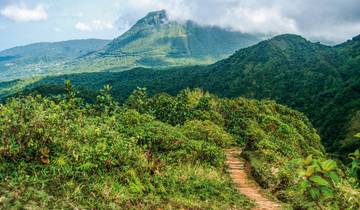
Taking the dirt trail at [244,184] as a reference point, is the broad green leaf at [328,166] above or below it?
→ above

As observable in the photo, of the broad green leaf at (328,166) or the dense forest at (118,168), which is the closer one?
the broad green leaf at (328,166)

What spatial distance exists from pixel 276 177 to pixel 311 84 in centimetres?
13555

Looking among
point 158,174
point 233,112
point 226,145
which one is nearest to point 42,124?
point 158,174

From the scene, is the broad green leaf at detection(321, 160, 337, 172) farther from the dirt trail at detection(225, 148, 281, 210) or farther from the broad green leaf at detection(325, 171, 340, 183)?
the dirt trail at detection(225, 148, 281, 210)

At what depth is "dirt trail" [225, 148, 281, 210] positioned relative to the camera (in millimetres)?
11344

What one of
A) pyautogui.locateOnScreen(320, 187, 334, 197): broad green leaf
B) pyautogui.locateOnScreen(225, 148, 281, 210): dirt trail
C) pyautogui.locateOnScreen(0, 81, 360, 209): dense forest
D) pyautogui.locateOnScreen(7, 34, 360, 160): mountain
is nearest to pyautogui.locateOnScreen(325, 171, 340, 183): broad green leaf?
pyautogui.locateOnScreen(0, 81, 360, 209): dense forest

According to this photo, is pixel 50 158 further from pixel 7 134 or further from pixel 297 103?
pixel 297 103

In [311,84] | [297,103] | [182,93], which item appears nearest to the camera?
[182,93]

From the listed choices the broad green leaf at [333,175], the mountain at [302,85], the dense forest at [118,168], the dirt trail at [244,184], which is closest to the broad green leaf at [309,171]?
the dense forest at [118,168]

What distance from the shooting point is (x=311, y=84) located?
142 metres

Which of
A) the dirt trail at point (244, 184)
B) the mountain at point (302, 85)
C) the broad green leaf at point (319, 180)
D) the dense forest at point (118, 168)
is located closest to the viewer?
the broad green leaf at point (319, 180)

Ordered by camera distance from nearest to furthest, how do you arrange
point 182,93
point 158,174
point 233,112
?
point 158,174 < point 233,112 < point 182,93

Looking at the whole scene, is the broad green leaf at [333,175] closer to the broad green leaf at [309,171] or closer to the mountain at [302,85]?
the broad green leaf at [309,171]

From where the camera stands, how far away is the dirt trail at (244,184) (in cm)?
1134
